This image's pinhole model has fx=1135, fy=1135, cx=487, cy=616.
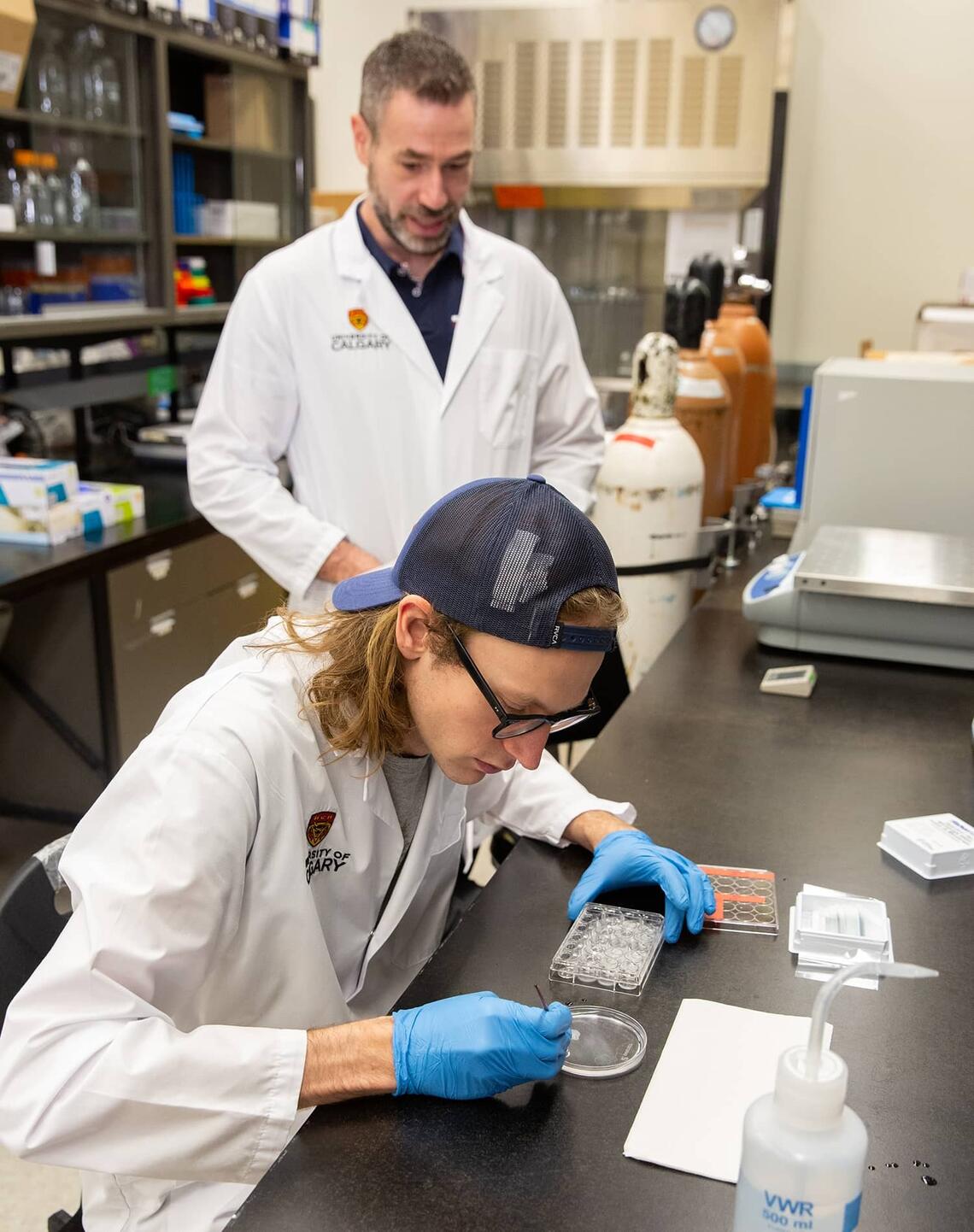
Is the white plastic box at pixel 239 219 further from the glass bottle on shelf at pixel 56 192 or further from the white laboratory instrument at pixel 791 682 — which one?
the white laboratory instrument at pixel 791 682

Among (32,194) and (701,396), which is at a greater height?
(32,194)

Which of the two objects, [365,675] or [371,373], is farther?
[371,373]

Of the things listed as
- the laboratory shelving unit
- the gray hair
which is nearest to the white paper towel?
the gray hair

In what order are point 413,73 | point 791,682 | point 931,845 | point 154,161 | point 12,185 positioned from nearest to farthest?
point 931,845, point 791,682, point 413,73, point 12,185, point 154,161

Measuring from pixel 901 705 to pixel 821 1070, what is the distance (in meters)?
1.22

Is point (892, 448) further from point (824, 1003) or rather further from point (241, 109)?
point (241, 109)

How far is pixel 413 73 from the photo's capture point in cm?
184

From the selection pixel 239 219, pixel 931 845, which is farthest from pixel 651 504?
pixel 239 219

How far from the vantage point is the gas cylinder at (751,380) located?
280 centimetres

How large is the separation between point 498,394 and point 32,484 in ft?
3.71

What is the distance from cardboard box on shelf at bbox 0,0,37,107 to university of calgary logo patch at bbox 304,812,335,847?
2.17m

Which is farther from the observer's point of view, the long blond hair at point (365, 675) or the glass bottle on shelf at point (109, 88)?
the glass bottle on shelf at point (109, 88)

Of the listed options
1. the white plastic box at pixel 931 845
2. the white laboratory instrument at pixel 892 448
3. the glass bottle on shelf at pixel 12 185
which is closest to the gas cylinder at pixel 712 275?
the white laboratory instrument at pixel 892 448

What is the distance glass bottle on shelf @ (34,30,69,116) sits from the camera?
2.86 metres
